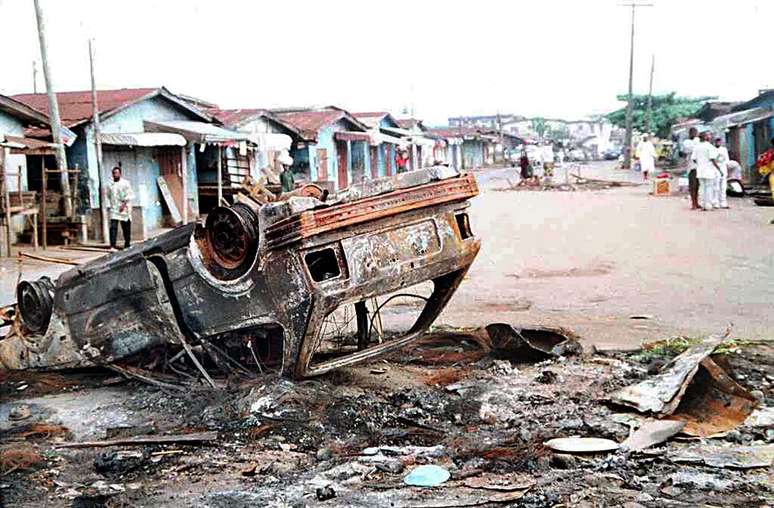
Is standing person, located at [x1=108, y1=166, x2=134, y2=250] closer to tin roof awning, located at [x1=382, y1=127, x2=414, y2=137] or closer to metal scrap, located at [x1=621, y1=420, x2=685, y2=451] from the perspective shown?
metal scrap, located at [x1=621, y1=420, x2=685, y2=451]

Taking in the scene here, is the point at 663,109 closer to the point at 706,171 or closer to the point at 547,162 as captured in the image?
the point at 547,162

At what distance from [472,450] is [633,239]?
1062cm

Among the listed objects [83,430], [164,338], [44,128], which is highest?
[44,128]

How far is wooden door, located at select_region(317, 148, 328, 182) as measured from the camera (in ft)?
106

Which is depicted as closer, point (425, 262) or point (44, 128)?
point (425, 262)

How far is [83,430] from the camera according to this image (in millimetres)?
5363

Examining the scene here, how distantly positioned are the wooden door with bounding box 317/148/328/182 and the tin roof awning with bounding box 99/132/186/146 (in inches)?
445

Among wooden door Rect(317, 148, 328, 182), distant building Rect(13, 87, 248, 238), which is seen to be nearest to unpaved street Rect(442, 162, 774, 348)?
distant building Rect(13, 87, 248, 238)

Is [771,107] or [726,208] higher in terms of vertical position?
[771,107]

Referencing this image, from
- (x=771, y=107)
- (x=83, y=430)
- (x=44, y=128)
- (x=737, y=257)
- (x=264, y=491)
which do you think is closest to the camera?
(x=264, y=491)

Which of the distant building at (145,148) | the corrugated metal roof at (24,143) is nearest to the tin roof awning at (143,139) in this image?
the distant building at (145,148)

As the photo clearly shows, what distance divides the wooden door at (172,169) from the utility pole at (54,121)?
4700 millimetres

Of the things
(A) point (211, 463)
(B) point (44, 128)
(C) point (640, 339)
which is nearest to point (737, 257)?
(C) point (640, 339)

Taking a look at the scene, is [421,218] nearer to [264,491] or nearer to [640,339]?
[264,491]
